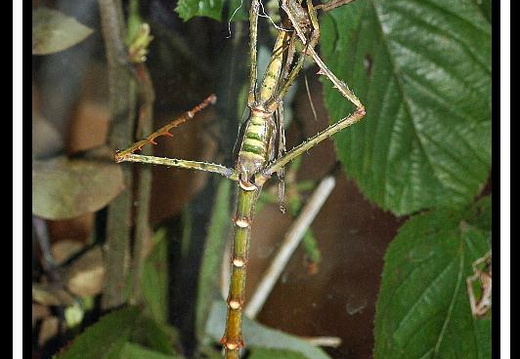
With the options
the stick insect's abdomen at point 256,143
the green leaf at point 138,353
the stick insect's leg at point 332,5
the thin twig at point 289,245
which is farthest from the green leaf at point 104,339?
the stick insect's leg at point 332,5

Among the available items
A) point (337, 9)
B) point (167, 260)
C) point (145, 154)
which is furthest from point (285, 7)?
point (167, 260)

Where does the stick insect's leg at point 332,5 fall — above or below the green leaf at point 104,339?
above

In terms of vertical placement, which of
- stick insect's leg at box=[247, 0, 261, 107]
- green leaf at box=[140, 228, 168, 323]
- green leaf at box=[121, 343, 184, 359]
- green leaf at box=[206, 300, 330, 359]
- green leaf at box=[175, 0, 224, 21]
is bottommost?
green leaf at box=[121, 343, 184, 359]

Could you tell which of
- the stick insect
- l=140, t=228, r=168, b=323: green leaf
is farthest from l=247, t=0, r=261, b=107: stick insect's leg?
l=140, t=228, r=168, b=323: green leaf

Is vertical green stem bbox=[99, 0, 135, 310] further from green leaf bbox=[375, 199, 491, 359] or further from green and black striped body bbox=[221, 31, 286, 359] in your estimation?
green leaf bbox=[375, 199, 491, 359]

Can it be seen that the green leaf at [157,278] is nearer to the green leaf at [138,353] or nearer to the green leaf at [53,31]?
the green leaf at [138,353]

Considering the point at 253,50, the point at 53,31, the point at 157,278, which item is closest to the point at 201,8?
the point at 253,50

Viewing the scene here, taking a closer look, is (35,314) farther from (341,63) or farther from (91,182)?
(341,63)
